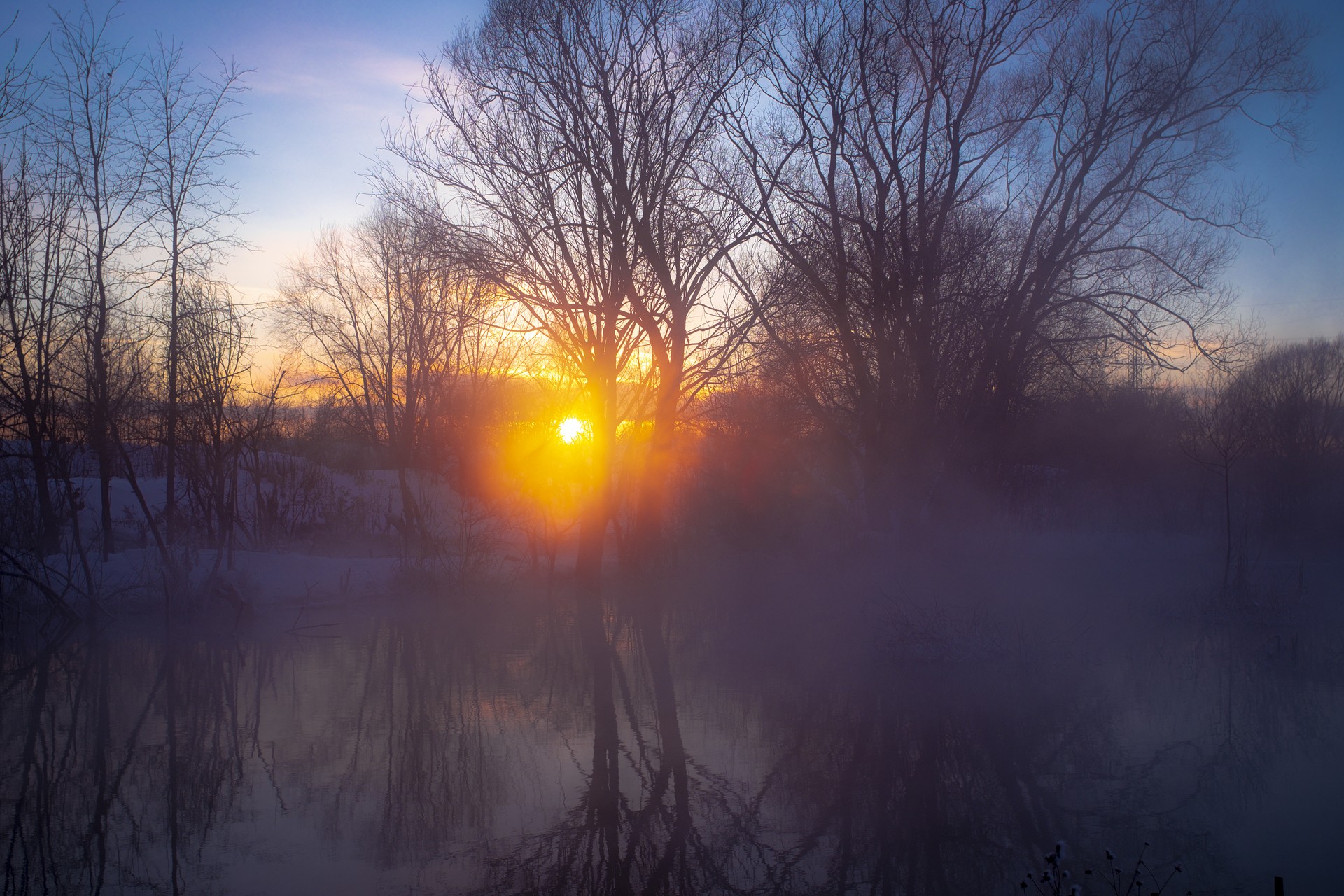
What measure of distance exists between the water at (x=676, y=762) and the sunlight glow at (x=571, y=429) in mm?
7508

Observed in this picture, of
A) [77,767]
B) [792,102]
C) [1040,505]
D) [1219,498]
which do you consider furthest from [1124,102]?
[77,767]

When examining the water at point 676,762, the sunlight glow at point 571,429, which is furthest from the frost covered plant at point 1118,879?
the sunlight glow at point 571,429

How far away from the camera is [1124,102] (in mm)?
15086

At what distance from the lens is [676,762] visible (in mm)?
6516

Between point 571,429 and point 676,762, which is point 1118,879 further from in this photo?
point 571,429

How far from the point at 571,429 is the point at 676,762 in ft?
44.6

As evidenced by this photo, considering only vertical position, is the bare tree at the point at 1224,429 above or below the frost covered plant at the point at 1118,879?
above

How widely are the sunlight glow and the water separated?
24.6ft

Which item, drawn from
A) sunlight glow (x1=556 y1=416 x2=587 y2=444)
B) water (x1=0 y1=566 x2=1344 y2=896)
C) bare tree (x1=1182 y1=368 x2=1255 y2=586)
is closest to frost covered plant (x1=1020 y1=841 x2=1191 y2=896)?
water (x1=0 y1=566 x2=1344 y2=896)

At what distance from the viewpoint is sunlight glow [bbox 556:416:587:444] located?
59.8 feet

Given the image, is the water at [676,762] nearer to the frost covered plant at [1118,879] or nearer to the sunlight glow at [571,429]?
the frost covered plant at [1118,879]

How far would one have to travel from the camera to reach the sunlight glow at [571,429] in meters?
18.2

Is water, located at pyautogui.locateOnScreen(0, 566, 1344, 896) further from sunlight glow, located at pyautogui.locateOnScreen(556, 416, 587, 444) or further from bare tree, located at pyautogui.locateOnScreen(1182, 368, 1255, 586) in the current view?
sunlight glow, located at pyautogui.locateOnScreen(556, 416, 587, 444)

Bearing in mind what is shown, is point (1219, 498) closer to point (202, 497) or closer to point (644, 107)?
point (644, 107)
